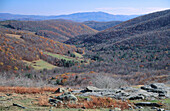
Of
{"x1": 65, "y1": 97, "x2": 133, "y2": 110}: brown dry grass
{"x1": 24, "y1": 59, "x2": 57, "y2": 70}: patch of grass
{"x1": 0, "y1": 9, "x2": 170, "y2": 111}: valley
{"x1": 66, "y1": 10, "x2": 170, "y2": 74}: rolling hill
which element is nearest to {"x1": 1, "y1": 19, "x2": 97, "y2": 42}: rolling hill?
{"x1": 66, "y1": 10, "x2": 170, "y2": 74}: rolling hill

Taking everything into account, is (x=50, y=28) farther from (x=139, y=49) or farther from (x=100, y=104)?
(x=100, y=104)

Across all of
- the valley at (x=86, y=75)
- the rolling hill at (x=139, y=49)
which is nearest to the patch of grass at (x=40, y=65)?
the valley at (x=86, y=75)

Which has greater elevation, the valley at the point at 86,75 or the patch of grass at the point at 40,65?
the valley at the point at 86,75

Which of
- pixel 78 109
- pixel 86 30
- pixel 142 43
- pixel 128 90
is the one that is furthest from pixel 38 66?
pixel 86 30

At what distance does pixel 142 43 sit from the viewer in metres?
52.6

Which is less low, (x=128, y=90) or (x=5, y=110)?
(x=5, y=110)

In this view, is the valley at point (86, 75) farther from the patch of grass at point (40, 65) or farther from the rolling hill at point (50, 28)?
the rolling hill at point (50, 28)

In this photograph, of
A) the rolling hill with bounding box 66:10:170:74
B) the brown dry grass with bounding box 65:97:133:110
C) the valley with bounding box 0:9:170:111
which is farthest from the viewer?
the rolling hill with bounding box 66:10:170:74

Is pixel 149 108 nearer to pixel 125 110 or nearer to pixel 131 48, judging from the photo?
pixel 125 110

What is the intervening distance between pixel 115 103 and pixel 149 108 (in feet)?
5.00

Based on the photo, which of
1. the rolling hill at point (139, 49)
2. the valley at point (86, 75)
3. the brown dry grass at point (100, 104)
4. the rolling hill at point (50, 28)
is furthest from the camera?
the rolling hill at point (50, 28)

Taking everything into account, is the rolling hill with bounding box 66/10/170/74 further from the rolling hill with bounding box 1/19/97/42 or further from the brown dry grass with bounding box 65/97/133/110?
the rolling hill with bounding box 1/19/97/42

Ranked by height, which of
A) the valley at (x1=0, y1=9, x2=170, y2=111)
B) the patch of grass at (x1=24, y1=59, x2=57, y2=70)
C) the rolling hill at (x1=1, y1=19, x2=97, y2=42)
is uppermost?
the rolling hill at (x1=1, y1=19, x2=97, y2=42)

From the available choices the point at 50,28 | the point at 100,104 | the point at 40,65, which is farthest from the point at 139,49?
the point at 50,28
